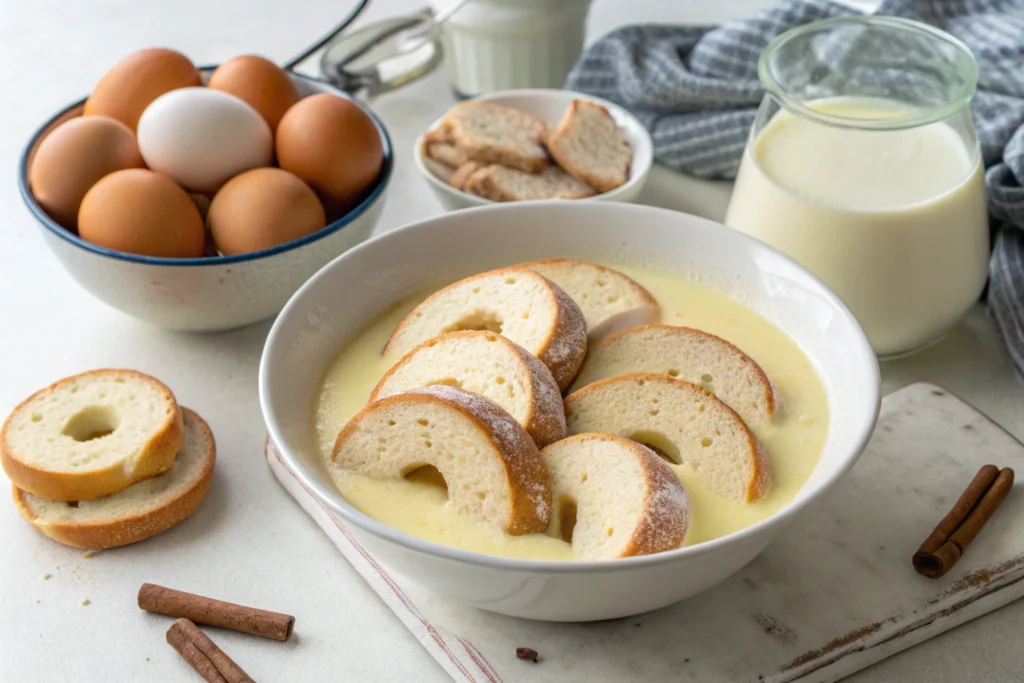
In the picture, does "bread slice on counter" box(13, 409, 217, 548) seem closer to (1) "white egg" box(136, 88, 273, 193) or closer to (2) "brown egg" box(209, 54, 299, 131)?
(1) "white egg" box(136, 88, 273, 193)

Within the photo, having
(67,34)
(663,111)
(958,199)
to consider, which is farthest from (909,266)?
(67,34)

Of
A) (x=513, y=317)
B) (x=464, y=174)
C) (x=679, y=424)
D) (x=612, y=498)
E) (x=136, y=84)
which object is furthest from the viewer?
(x=464, y=174)

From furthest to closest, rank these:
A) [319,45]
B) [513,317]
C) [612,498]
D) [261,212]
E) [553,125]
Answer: [319,45], [553,125], [261,212], [513,317], [612,498]

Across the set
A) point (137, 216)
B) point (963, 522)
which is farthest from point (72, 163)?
point (963, 522)

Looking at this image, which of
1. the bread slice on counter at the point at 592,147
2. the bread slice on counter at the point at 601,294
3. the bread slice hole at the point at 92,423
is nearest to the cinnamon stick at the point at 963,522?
the bread slice on counter at the point at 601,294

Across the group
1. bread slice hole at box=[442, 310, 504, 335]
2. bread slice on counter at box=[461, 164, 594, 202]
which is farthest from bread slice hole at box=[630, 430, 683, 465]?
bread slice on counter at box=[461, 164, 594, 202]

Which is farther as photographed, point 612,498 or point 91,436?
point 91,436

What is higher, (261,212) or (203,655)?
(261,212)

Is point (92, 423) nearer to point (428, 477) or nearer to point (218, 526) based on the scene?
point (218, 526)

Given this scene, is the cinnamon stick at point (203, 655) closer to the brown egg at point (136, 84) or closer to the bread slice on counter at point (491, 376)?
the bread slice on counter at point (491, 376)
